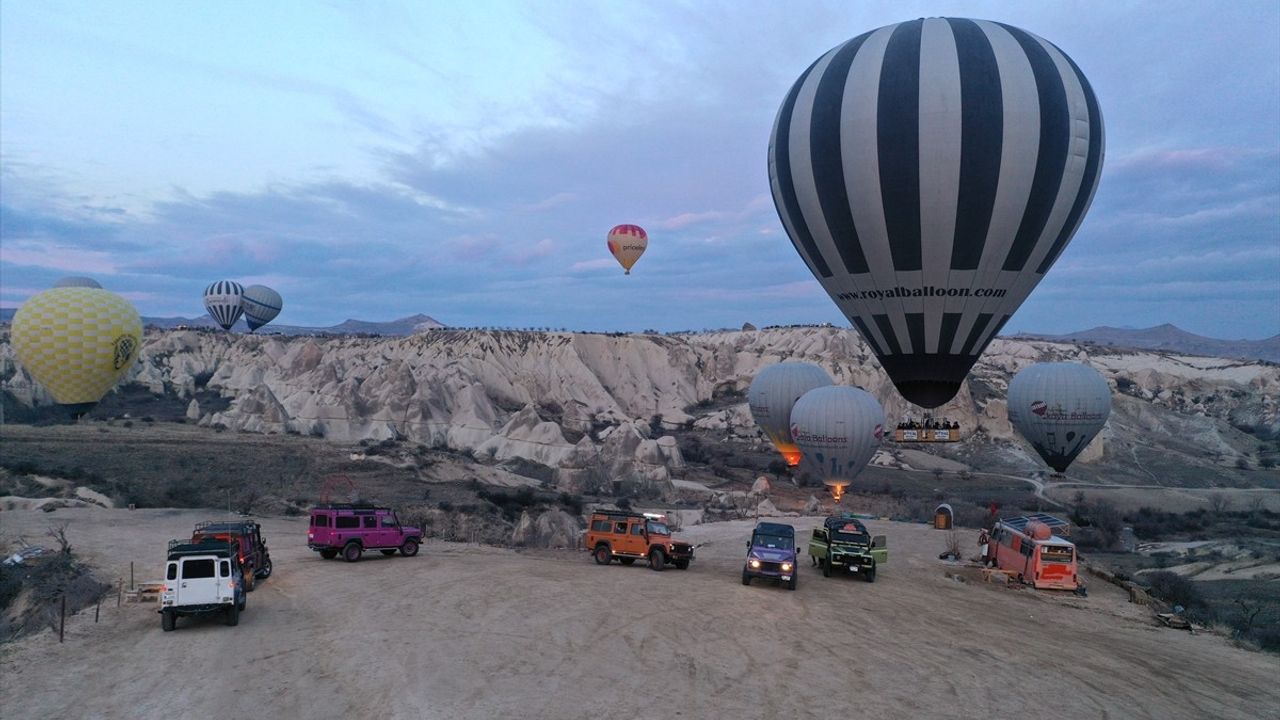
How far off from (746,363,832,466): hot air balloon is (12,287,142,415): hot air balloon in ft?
112

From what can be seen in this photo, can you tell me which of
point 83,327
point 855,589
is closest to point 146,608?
point 855,589

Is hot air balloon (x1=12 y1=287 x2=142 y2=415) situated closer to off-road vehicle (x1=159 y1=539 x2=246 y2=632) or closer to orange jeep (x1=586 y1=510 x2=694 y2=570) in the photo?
off-road vehicle (x1=159 y1=539 x2=246 y2=632)

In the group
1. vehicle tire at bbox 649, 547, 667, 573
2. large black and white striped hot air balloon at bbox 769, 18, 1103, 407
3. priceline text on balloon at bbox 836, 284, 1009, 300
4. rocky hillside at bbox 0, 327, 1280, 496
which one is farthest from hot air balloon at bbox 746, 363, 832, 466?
vehicle tire at bbox 649, 547, 667, 573

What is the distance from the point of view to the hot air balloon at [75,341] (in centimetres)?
3778

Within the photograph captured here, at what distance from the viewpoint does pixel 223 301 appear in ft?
350

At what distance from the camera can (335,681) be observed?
13.3m

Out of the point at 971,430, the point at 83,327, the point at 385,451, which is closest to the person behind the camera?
the point at 83,327

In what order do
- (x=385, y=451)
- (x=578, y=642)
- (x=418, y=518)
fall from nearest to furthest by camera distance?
(x=578, y=642)
(x=418, y=518)
(x=385, y=451)

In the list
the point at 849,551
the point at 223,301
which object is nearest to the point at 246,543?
the point at 849,551

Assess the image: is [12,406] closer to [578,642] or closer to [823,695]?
[578,642]

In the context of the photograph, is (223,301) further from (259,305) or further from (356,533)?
(356,533)

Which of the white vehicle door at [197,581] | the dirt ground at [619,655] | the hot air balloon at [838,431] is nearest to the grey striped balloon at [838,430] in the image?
the hot air balloon at [838,431]

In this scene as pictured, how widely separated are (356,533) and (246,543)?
4.72 m

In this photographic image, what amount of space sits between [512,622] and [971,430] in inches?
2851
